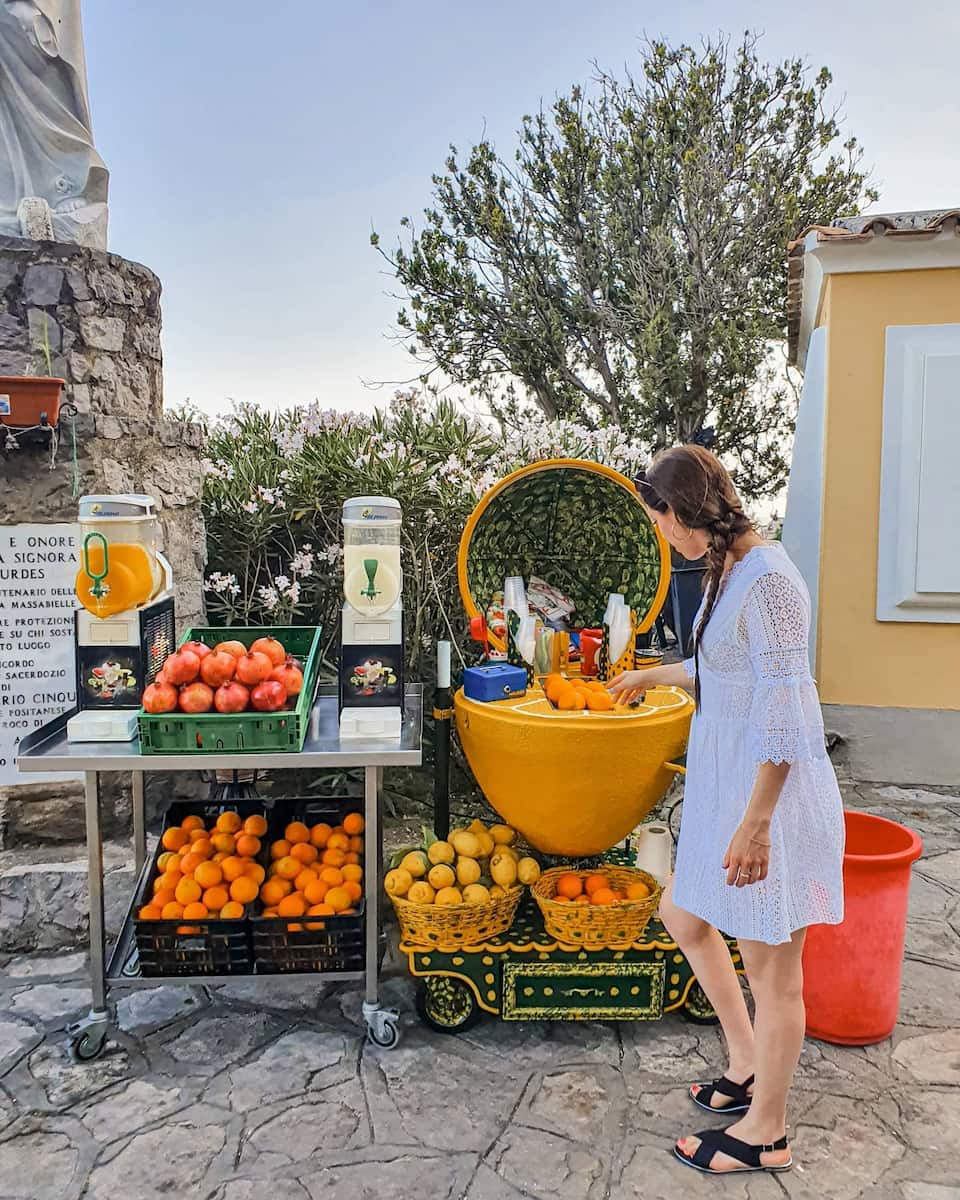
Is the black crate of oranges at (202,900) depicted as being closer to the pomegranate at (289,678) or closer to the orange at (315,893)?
the orange at (315,893)

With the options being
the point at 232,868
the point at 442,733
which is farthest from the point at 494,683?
the point at 232,868

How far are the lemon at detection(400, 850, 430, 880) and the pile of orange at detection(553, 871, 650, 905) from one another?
48 cm

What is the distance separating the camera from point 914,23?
11.7 m

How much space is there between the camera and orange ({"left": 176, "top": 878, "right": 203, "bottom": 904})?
10.5ft

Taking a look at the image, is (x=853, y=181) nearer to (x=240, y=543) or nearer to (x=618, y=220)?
(x=618, y=220)

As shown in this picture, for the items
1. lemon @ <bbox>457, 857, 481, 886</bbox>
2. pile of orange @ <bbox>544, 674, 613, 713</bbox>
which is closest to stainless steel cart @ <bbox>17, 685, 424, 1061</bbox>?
lemon @ <bbox>457, 857, 481, 886</bbox>

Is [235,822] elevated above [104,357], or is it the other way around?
[104,357]

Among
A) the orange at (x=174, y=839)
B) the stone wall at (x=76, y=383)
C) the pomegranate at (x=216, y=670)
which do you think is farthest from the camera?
the stone wall at (x=76, y=383)

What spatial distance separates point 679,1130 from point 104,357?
364cm

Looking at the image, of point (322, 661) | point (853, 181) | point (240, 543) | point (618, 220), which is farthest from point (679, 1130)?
point (853, 181)

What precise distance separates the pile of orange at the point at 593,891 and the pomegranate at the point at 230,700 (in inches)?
50.8

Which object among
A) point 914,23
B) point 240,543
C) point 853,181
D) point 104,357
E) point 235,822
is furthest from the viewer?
point 853,181

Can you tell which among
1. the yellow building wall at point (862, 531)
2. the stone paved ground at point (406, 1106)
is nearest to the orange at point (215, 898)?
the stone paved ground at point (406, 1106)

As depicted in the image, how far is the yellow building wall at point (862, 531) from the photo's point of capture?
603 cm
